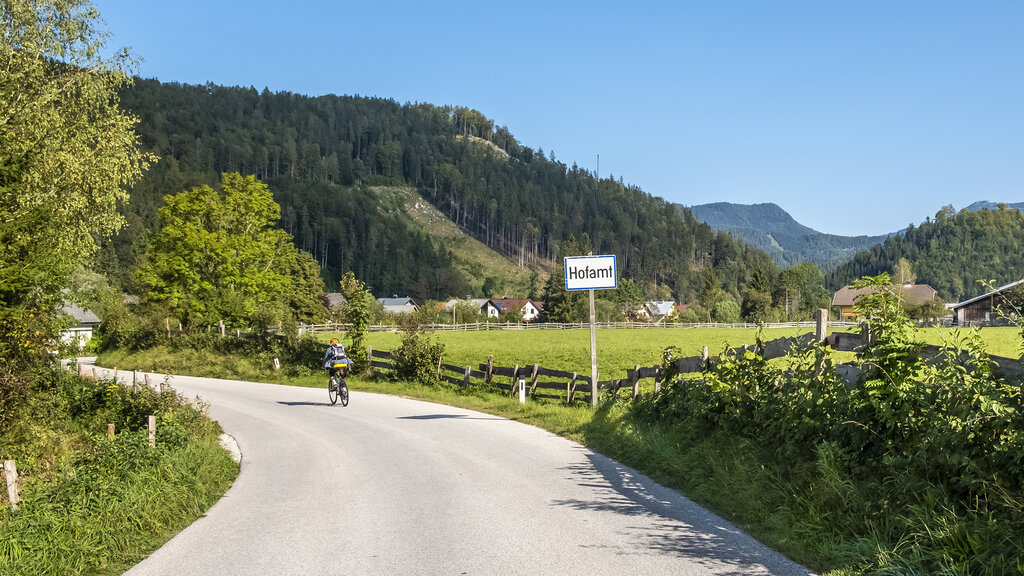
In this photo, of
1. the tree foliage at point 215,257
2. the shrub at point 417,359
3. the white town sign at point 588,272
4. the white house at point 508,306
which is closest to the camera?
the white town sign at point 588,272

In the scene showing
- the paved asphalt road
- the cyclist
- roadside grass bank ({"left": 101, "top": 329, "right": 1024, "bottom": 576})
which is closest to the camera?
roadside grass bank ({"left": 101, "top": 329, "right": 1024, "bottom": 576})

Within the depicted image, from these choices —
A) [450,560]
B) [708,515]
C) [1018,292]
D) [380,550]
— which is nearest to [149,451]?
[380,550]

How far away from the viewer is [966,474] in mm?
5625

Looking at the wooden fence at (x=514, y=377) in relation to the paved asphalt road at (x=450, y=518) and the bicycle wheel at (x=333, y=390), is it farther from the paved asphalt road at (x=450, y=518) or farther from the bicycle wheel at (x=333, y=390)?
the paved asphalt road at (x=450, y=518)

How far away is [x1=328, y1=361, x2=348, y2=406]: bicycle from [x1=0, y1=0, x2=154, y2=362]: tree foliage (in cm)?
728

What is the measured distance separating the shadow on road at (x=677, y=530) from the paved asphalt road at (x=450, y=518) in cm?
2

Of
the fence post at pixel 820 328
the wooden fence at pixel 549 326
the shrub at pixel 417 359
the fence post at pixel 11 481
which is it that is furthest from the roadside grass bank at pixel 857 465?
the wooden fence at pixel 549 326

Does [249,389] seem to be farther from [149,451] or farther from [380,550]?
[380,550]

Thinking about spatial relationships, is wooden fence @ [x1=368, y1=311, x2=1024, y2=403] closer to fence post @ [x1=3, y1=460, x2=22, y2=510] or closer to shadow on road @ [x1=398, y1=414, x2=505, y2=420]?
shadow on road @ [x1=398, y1=414, x2=505, y2=420]

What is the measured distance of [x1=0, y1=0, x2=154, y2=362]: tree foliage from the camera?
13219mm

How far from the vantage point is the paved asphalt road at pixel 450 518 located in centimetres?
622

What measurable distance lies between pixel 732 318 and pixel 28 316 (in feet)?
379

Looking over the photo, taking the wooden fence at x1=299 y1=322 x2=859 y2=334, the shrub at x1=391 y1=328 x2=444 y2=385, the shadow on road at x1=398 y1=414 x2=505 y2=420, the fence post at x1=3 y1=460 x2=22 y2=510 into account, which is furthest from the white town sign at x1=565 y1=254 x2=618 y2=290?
the wooden fence at x1=299 y1=322 x2=859 y2=334

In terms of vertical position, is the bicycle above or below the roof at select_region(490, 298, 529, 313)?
below
